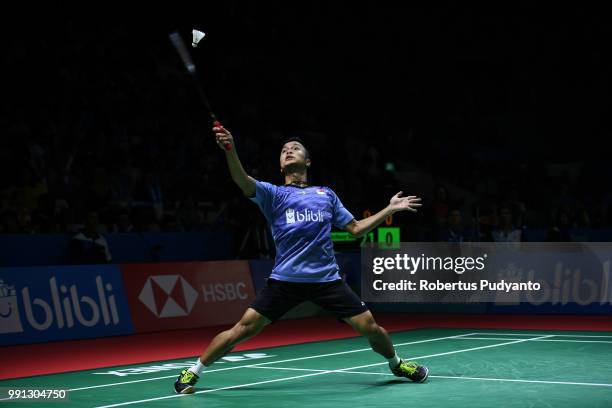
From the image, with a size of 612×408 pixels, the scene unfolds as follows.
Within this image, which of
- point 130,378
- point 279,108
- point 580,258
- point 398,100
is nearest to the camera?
point 130,378

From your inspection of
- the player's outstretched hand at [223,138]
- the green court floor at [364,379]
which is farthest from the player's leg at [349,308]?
the player's outstretched hand at [223,138]

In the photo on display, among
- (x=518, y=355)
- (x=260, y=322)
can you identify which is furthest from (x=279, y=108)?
(x=260, y=322)

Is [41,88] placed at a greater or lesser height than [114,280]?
greater

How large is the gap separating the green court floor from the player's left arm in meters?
1.44

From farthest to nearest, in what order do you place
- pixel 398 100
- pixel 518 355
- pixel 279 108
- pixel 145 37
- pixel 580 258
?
pixel 398 100, pixel 279 108, pixel 145 37, pixel 580 258, pixel 518 355

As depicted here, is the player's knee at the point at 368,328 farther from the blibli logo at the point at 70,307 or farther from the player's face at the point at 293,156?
the blibli logo at the point at 70,307

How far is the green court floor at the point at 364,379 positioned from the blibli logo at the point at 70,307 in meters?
3.40

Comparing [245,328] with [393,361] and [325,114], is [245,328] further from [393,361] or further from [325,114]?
[325,114]

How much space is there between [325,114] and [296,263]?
19888 mm

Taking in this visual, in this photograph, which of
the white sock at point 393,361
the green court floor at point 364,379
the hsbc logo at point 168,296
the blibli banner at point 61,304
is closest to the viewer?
the green court floor at point 364,379

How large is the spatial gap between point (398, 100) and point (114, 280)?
1553 centimetres

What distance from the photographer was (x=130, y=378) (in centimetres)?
977

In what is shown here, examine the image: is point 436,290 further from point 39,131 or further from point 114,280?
point 39,131

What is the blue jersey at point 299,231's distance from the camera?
8242 millimetres
